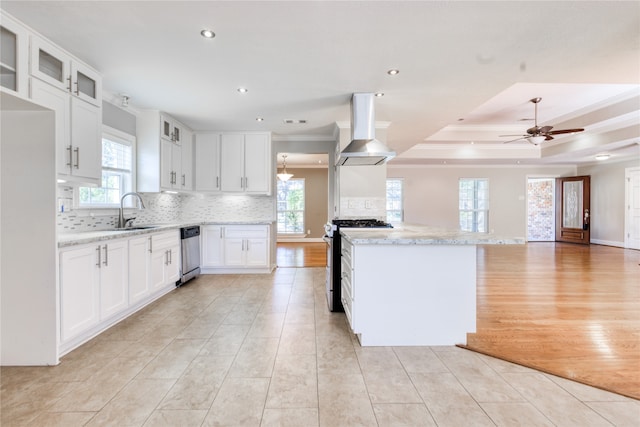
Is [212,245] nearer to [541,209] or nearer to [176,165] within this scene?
[176,165]

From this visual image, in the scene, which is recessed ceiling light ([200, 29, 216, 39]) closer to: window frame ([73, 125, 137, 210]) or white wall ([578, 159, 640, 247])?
window frame ([73, 125, 137, 210])

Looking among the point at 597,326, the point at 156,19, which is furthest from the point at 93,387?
the point at 597,326

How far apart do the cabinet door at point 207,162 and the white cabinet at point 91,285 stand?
87.2 inches

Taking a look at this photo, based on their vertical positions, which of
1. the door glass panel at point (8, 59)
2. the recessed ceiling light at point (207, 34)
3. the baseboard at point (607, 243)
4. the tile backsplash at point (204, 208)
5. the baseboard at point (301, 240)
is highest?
the recessed ceiling light at point (207, 34)

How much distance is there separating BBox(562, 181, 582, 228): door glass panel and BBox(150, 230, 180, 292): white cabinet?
10.6 meters

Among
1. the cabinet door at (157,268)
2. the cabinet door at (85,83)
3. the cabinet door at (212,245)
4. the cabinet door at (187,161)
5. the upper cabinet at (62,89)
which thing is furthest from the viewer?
the cabinet door at (212,245)

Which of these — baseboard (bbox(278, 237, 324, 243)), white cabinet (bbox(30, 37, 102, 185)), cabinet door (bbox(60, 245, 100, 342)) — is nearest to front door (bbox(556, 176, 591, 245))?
baseboard (bbox(278, 237, 324, 243))

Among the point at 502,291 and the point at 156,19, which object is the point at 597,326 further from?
the point at 156,19

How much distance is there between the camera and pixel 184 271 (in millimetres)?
4250

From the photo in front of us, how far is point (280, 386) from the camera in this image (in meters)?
1.88

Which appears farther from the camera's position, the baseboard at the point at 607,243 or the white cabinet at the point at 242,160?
the baseboard at the point at 607,243

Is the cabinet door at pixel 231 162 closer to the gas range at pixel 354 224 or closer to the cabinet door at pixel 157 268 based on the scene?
the cabinet door at pixel 157 268

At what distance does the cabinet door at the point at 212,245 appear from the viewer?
485 centimetres

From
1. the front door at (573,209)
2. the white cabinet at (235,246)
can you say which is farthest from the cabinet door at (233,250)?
the front door at (573,209)
